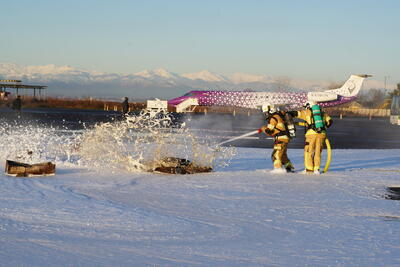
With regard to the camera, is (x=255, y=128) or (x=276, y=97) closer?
(x=255, y=128)

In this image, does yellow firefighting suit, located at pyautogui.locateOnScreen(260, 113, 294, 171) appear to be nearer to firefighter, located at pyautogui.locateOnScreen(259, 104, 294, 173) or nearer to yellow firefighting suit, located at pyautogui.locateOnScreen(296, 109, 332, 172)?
firefighter, located at pyautogui.locateOnScreen(259, 104, 294, 173)

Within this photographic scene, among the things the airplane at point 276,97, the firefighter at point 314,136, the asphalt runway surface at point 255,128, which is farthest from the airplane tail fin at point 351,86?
the firefighter at point 314,136

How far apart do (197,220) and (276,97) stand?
72.0 metres

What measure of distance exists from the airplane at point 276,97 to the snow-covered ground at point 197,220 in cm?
6007

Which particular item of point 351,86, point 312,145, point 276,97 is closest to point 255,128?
point 312,145

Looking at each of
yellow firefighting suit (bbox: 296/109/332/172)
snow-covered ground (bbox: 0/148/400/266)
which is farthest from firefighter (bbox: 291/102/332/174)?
snow-covered ground (bbox: 0/148/400/266)

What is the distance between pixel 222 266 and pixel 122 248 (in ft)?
4.07

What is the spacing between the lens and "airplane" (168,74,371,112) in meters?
73.6

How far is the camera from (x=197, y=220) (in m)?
8.15

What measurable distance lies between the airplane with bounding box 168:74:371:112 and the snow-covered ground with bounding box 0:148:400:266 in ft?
197

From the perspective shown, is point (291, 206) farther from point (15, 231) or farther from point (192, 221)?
point (15, 231)

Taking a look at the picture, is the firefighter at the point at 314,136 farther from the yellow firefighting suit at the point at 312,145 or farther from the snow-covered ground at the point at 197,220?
the snow-covered ground at the point at 197,220

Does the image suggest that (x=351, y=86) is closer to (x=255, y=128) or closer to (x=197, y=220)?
(x=255, y=128)

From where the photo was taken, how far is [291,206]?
945 centimetres
